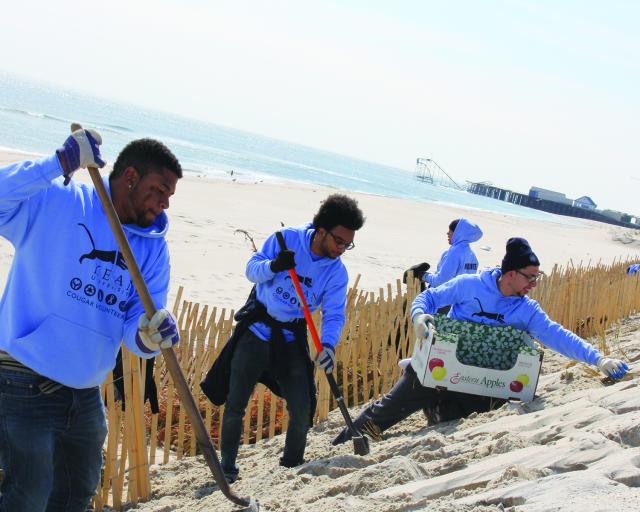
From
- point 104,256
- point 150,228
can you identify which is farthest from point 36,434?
point 150,228

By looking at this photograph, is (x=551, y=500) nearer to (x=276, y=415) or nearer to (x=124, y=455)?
(x=124, y=455)

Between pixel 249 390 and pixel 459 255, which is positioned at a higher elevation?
pixel 459 255

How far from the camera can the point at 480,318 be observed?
425 cm

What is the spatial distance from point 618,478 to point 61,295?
6.32 feet

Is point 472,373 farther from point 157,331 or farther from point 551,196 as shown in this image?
point 551,196

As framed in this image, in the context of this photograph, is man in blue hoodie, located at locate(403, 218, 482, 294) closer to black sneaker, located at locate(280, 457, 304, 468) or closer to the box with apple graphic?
the box with apple graphic

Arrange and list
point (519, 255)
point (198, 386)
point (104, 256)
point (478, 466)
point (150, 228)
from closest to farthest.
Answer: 1. point (104, 256)
2. point (150, 228)
3. point (478, 466)
4. point (519, 255)
5. point (198, 386)

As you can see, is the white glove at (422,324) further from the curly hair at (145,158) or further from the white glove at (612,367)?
the curly hair at (145,158)

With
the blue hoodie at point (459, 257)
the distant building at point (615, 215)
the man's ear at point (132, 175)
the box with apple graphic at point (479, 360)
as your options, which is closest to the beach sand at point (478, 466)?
the box with apple graphic at point (479, 360)

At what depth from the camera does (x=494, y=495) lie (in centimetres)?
250

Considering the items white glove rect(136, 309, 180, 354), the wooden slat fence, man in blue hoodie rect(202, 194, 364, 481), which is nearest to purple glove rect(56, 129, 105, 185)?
white glove rect(136, 309, 180, 354)

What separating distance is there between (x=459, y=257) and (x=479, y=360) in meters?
2.01

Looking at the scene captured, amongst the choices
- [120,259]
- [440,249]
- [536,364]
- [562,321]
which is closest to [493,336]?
[536,364]

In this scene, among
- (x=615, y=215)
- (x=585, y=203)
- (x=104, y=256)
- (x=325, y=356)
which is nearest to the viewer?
(x=104, y=256)
